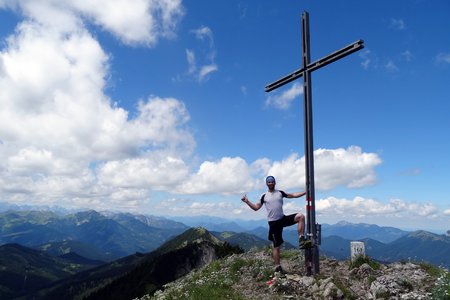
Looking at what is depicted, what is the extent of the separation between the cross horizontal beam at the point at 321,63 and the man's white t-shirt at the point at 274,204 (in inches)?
191

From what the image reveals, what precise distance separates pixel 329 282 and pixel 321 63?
309 inches

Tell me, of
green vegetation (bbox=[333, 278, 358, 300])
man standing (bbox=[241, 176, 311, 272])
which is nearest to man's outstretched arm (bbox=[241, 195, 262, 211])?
man standing (bbox=[241, 176, 311, 272])

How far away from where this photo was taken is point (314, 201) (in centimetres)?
1427

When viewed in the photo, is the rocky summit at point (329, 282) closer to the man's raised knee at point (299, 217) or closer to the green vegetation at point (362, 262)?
the green vegetation at point (362, 262)

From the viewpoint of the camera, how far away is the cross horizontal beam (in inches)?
501

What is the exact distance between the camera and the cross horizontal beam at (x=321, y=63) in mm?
12730

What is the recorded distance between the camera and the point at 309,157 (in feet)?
47.7

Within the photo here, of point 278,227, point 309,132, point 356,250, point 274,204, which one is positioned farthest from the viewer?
point 356,250

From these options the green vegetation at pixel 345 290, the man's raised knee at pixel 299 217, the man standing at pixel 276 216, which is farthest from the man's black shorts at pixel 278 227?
the green vegetation at pixel 345 290

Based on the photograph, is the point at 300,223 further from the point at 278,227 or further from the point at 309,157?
the point at 309,157

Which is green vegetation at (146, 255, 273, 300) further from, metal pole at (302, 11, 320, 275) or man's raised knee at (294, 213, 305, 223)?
man's raised knee at (294, 213, 305, 223)

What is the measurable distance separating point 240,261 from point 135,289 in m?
141

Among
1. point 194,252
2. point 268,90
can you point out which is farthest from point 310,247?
point 194,252

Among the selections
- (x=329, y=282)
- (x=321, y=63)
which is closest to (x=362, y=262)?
(x=329, y=282)
